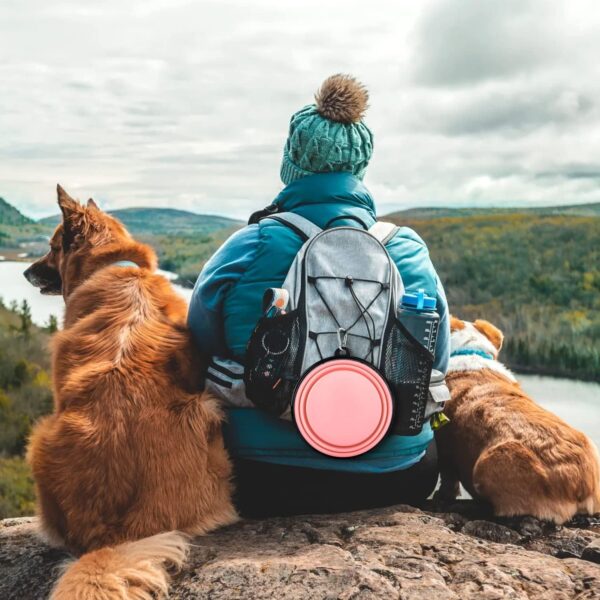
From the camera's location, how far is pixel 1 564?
5.19 metres

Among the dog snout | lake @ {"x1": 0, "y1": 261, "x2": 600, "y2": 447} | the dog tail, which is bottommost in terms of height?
lake @ {"x1": 0, "y1": 261, "x2": 600, "y2": 447}

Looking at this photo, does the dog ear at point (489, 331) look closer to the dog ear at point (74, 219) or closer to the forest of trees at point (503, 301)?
the dog ear at point (74, 219)

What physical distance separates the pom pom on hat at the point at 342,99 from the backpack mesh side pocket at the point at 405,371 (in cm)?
160

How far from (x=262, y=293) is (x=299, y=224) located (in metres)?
0.54

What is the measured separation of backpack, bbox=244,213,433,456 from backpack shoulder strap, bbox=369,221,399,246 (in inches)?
13.3

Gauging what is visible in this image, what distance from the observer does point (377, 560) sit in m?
4.42

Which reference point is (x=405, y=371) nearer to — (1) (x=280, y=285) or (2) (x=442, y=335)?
(2) (x=442, y=335)

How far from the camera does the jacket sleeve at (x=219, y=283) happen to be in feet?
16.2

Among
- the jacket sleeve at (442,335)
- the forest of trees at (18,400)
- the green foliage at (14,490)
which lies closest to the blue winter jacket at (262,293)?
the jacket sleeve at (442,335)

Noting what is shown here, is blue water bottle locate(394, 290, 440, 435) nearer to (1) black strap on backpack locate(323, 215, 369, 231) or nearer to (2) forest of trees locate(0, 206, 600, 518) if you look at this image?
(1) black strap on backpack locate(323, 215, 369, 231)

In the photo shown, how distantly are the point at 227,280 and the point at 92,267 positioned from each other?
6.27 feet

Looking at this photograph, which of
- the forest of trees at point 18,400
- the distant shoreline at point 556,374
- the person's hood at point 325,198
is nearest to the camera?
the person's hood at point 325,198

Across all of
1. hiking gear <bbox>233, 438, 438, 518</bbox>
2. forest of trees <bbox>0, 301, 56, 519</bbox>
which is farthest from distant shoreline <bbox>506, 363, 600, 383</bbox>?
hiking gear <bbox>233, 438, 438, 518</bbox>

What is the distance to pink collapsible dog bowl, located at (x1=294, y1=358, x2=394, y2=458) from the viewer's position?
4309 millimetres
